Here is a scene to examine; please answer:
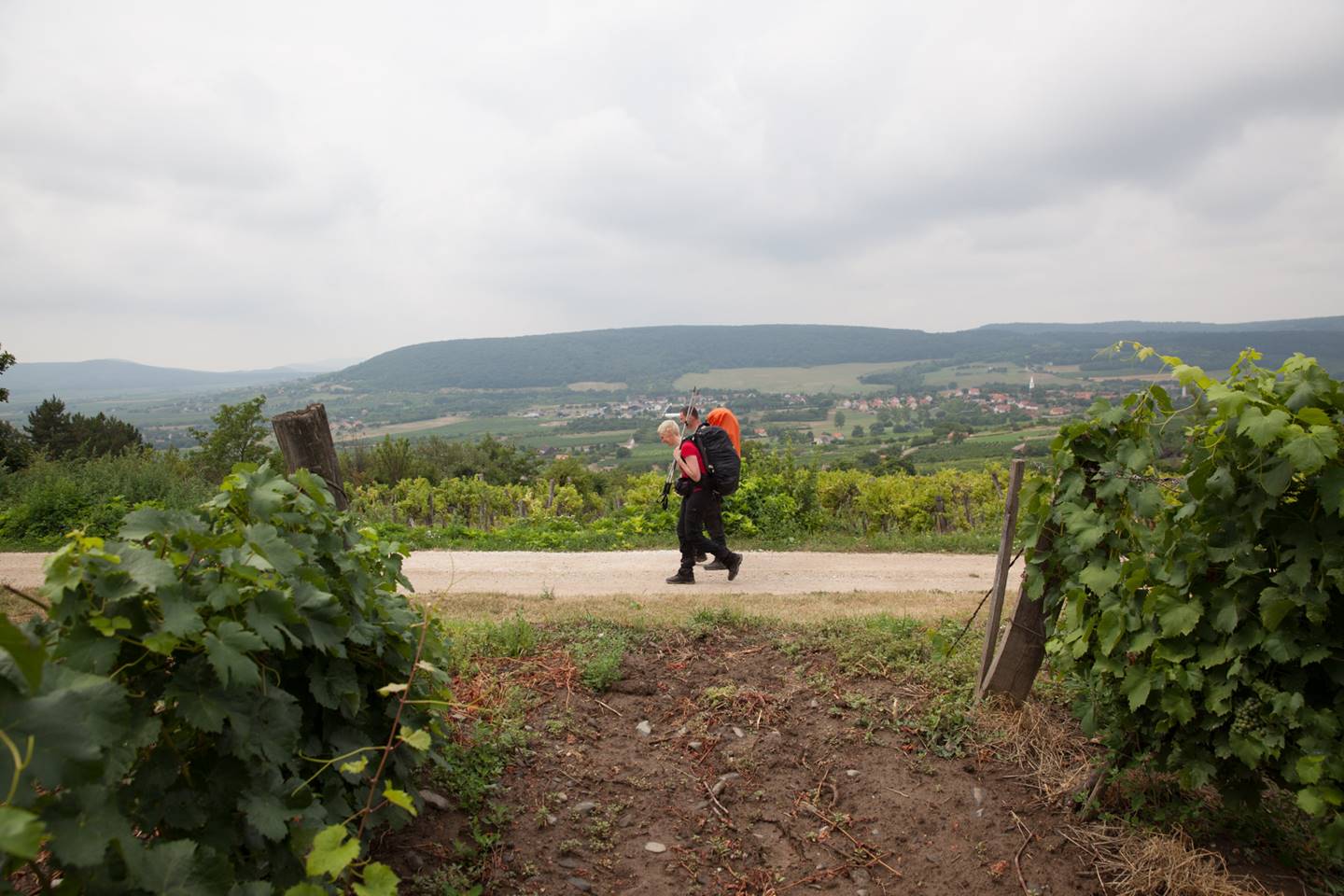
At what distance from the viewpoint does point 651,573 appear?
33.6 feet

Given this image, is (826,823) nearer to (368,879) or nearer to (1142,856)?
(1142,856)

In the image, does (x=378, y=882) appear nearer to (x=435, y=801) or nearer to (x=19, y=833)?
(x=19, y=833)

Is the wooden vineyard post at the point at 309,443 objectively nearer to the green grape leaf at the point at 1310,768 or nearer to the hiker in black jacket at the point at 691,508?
the hiker in black jacket at the point at 691,508

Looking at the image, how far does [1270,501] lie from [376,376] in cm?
15685

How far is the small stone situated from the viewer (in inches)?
141

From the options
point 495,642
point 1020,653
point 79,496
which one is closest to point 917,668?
point 1020,653

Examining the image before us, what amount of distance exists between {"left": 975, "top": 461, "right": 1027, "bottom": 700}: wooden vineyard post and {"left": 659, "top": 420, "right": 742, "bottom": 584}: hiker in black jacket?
15.2 feet

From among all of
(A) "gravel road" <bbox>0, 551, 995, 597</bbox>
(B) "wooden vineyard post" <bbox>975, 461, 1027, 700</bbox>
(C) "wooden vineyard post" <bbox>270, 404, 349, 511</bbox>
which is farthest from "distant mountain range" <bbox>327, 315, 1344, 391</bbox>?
(B) "wooden vineyard post" <bbox>975, 461, 1027, 700</bbox>

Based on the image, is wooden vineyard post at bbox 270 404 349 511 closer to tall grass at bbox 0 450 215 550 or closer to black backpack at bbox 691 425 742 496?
black backpack at bbox 691 425 742 496

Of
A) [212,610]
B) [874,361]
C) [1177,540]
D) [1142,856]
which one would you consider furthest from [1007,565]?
[874,361]

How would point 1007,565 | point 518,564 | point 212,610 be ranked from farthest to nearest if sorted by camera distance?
1. point 518,564
2. point 1007,565
3. point 212,610

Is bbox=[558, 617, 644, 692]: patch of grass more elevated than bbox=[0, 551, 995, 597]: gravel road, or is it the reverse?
bbox=[558, 617, 644, 692]: patch of grass

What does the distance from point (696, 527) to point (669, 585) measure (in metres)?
0.80

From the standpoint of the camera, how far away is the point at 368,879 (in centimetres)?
215
